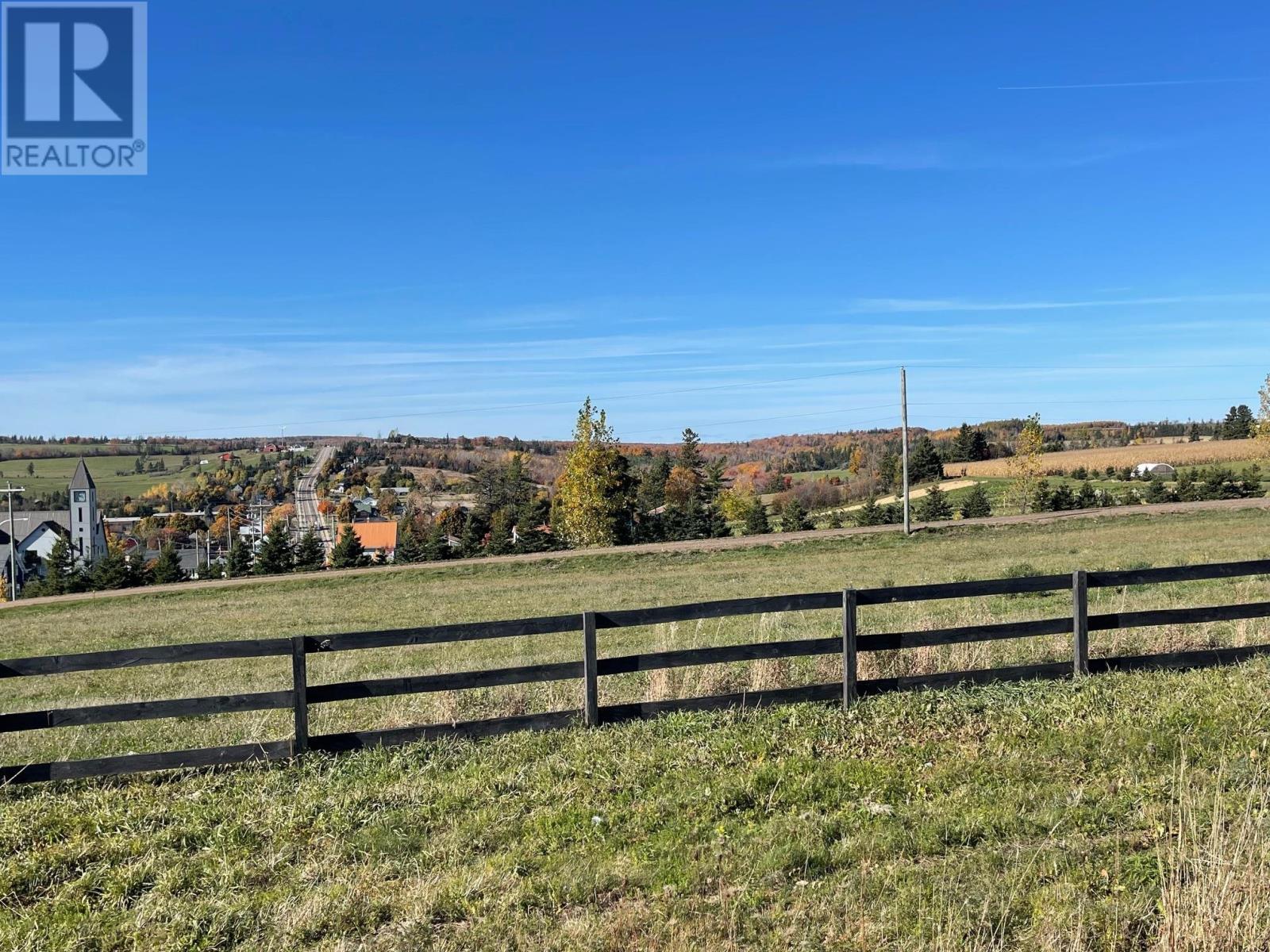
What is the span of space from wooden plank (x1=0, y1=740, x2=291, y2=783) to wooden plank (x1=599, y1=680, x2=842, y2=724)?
3387mm

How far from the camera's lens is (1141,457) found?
300 ft

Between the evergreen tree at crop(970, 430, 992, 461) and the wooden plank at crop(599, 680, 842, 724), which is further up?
the evergreen tree at crop(970, 430, 992, 461)

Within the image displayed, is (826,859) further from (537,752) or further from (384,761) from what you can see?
(384,761)

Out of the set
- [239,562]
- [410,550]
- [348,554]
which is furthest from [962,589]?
[239,562]

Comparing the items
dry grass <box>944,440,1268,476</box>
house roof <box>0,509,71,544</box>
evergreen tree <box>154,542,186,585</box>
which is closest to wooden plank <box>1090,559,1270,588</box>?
evergreen tree <box>154,542,186,585</box>

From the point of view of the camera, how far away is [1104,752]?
273 inches

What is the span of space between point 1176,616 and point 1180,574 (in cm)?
50

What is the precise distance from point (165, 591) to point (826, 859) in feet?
140

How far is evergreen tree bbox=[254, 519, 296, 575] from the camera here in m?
62.0

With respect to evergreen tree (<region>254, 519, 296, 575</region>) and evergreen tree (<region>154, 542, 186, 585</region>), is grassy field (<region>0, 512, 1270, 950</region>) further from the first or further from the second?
evergreen tree (<region>154, 542, 186, 585</region>)

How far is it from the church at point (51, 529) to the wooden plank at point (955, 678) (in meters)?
118

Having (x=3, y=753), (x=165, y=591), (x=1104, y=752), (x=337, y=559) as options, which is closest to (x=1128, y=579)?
(x=1104, y=752)

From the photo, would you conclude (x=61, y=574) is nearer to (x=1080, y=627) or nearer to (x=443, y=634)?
(x=443, y=634)

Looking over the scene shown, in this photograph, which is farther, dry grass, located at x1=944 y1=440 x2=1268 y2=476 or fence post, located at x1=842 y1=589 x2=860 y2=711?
dry grass, located at x1=944 y1=440 x2=1268 y2=476
